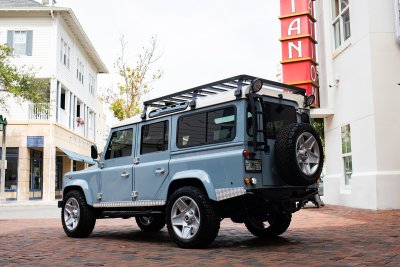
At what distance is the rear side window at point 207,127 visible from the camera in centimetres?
693

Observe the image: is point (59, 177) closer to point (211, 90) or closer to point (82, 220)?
point (82, 220)

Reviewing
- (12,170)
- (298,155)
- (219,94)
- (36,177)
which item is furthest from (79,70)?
(298,155)

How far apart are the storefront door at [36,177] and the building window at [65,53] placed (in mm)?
5994

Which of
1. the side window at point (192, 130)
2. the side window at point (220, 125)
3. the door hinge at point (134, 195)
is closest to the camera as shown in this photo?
the side window at point (220, 125)

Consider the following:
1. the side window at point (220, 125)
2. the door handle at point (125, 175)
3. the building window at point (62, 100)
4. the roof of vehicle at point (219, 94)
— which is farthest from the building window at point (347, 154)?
the building window at point (62, 100)

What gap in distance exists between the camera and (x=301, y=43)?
57.1 feet

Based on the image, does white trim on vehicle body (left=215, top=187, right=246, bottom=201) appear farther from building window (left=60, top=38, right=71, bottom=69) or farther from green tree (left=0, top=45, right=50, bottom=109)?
building window (left=60, top=38, right=71, bottom=69)

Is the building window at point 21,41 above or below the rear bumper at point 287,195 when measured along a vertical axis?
above

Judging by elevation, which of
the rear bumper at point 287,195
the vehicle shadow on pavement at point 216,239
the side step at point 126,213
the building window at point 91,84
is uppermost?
the building window at point 91,84

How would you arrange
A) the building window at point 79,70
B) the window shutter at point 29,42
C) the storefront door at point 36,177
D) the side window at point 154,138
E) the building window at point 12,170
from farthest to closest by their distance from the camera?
the building window at point 79,70
the window shutter at point 29,42
the storefront door at point 36,177
the building window at point 12,170
the side window at point 154,138

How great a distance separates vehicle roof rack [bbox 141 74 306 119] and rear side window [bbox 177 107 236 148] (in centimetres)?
26

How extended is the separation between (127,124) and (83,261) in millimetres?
3163

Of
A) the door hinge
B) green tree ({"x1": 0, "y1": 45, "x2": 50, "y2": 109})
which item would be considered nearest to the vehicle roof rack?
the door hinge

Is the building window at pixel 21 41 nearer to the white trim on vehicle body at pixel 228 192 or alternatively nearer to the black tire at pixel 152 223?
the black tire at pixel 152 223
